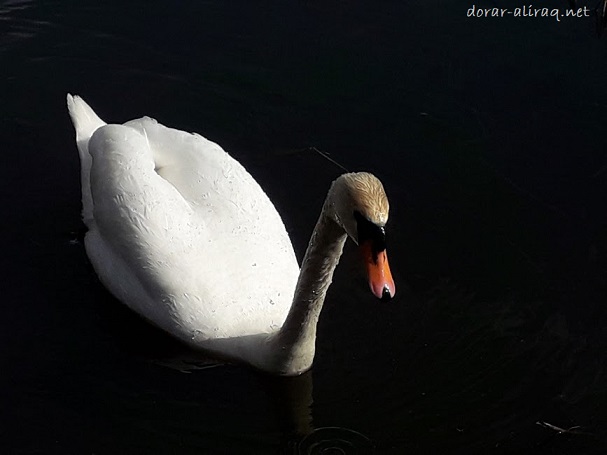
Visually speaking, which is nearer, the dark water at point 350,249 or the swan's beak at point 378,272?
the swan's beak at point 378,272

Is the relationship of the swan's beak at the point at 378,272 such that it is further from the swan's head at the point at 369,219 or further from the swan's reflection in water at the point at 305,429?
the swan's reflection in water at the point at 305,429

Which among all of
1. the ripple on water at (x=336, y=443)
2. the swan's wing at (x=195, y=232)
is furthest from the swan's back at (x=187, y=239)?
the ripple on water at (x=336, y=443)

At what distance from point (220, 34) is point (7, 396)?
540 cm


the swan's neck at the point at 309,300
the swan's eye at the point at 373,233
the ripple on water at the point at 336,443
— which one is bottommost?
the ripple on water at the point at 336,443

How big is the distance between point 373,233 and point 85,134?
14.0ft

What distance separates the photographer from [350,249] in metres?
9.34

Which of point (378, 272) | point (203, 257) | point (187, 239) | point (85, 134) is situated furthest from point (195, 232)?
point (85, 134)

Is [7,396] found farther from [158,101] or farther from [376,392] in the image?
A: [158,101]

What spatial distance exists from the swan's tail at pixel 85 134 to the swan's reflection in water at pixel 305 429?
8.02ft

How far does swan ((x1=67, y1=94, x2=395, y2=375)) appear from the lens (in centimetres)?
775

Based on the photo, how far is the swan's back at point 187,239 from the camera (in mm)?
7797

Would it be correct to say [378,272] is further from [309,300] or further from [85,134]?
[85,134]

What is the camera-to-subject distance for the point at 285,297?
26.3ft

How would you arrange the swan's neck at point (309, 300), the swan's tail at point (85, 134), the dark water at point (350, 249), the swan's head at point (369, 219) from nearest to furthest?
the swan's head at point (369, 219), the swan's neck at point (309, 300), the dark water at point (350, 249), the swan's tail at point (85, 134)
